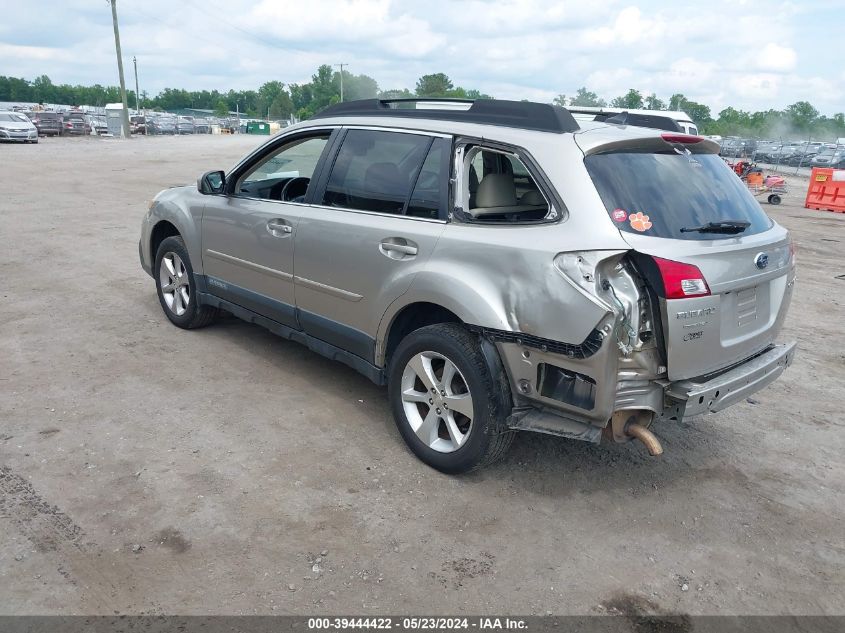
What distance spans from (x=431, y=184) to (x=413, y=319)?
0.77 m

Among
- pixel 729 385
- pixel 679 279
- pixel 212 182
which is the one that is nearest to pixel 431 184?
pixel 679 279

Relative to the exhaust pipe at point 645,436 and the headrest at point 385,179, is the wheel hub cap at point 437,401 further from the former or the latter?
the headrest at point 385,179

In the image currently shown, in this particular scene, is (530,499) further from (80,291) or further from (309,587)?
(80,291)

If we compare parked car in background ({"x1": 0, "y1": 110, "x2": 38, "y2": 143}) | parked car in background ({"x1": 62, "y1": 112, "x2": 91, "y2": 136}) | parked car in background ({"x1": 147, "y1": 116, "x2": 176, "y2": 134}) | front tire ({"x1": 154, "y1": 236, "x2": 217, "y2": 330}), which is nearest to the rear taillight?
front tire ({"x1": 154, "y1": 236, "x2": 217, "y2": 330})

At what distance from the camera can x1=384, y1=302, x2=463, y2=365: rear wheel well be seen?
12.5 feet

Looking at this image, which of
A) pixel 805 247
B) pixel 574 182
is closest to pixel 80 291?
pixel 574 182

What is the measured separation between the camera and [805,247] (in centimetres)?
1215

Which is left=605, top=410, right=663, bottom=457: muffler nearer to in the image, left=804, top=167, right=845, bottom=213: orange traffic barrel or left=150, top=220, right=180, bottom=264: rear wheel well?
left=150, top=220, right=180, bottom=264: rear wheel well

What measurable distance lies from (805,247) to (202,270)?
35.0 feet

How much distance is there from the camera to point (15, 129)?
3136 centimetres

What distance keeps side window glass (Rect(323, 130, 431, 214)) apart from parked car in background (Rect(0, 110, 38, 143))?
32.8 m

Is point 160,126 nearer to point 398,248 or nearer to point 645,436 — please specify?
point 398,248

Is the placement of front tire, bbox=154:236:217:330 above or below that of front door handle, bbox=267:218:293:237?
below

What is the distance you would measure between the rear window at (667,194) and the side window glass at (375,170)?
1094 millimetres
